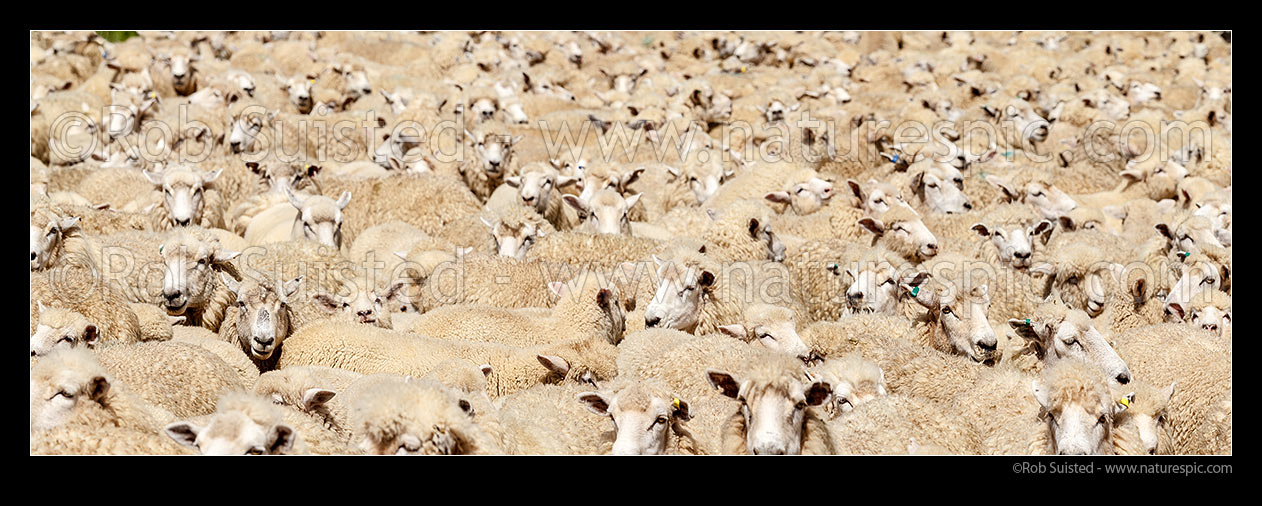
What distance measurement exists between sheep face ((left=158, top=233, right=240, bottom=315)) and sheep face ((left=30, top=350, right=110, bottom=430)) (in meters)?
2.32

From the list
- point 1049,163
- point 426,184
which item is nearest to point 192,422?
point 426,184

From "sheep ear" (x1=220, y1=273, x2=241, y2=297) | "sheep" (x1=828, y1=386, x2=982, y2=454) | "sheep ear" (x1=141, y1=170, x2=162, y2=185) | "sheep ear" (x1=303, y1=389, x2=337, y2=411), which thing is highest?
"sheep ear" (x1=141, y1=170, x2=162, y2=185)

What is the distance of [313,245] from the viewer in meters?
8.36

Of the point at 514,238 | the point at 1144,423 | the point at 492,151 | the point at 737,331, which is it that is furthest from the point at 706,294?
the point at 492,151

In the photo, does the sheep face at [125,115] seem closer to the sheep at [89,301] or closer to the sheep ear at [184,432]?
the sheep at [89,301]

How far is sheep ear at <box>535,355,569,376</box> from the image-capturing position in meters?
6.01

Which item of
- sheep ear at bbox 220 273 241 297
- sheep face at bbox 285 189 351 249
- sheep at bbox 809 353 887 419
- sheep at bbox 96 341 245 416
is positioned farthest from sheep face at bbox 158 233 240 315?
sheep at bbox 809 353 887 419

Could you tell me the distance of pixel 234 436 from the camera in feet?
13.8

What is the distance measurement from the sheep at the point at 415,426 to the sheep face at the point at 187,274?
309cm

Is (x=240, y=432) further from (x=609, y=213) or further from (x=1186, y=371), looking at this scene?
(x=609, y=213)

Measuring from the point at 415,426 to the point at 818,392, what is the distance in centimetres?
147

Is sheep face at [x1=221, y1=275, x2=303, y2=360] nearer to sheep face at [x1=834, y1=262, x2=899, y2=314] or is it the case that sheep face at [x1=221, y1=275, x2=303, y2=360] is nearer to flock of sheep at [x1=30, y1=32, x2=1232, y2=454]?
flock of sheep at [x1=30, y1=32, x2=1232, y2=454]

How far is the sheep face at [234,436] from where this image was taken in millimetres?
4184

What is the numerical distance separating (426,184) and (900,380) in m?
4.99
